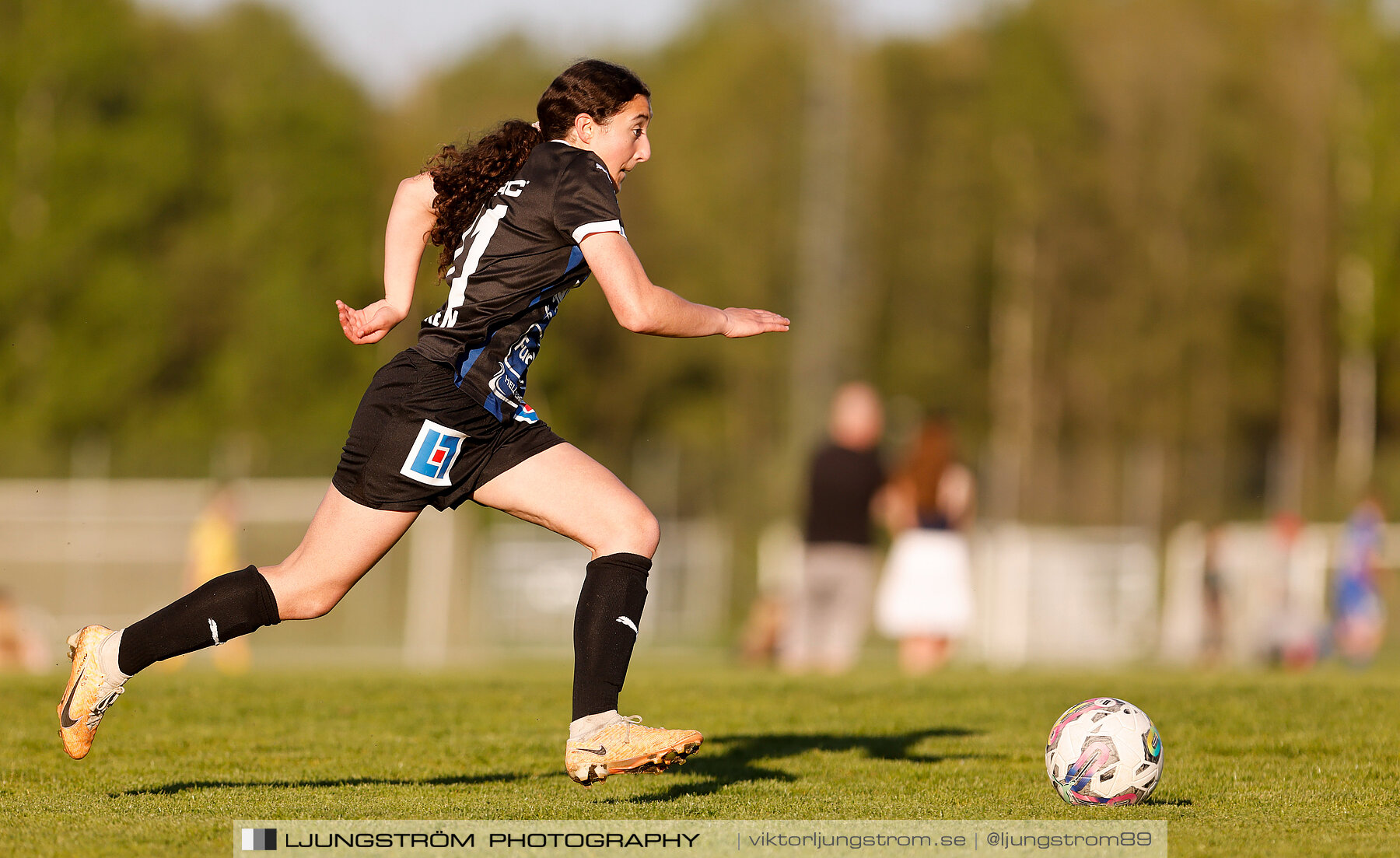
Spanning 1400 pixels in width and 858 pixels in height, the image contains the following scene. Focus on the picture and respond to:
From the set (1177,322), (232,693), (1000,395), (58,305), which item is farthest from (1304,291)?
(232,693)

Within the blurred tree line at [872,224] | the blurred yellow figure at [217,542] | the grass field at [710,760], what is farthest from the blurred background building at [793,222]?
the grass field at [710,760]

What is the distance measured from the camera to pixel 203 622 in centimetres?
498

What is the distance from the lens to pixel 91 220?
3691 cm

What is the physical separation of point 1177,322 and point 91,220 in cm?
2634

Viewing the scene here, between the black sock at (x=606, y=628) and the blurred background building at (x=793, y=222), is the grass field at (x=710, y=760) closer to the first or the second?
the black sock at (x=606, y=628)

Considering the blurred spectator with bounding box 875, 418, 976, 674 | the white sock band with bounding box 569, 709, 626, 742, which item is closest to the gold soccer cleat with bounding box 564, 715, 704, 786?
the white sock band with bounding box 569, 709, 626, 742

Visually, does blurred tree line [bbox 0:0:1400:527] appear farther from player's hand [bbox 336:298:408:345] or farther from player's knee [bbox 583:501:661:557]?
player's knee [bbox 583:501:661:557]

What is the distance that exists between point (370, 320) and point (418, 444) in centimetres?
53

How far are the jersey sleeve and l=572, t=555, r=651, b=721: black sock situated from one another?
97 cm

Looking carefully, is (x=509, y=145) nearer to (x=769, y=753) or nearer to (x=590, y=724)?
(x=590, y=724)

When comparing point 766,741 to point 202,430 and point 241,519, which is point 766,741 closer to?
point 241,519

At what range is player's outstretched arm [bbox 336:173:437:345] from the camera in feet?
16.9

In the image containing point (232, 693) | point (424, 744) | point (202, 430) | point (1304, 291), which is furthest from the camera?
point (1304, 291)

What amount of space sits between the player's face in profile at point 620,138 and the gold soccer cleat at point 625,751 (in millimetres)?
1576
